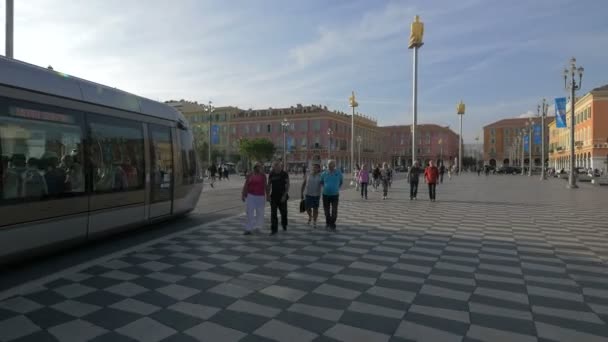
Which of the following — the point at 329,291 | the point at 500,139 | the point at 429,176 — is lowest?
the point at 329,291

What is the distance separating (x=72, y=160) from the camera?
7.09 metres

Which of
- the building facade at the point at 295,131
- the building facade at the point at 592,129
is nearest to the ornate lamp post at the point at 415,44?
the building facade at the point at 592,129

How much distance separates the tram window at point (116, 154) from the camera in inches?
303

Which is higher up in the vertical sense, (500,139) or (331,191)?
(500,139)

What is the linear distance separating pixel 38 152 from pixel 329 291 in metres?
4.81

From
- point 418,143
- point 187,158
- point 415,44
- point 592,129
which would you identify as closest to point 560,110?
point 415,44

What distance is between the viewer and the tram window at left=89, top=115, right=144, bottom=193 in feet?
25.2

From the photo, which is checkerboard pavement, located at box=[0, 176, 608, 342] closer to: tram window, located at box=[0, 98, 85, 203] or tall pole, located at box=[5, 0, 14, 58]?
tram window, located at box=[0, 98, 85, 203]

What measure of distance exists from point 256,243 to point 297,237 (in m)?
1.10

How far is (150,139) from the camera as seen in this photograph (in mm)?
9523

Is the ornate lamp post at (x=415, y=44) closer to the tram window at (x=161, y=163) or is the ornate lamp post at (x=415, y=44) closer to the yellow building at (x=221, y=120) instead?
the tram window at (x=161, y=163)

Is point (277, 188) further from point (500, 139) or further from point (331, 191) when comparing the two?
point (500, 139)

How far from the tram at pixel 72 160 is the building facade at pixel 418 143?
10902 centimetres

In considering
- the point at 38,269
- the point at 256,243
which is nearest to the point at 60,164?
the point at 38,269
